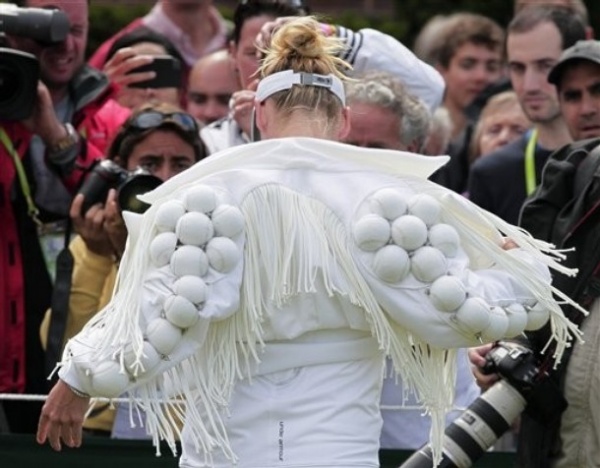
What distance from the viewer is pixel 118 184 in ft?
20.5

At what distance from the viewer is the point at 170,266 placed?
14.7 feet

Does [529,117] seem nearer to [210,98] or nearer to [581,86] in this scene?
[581,86]

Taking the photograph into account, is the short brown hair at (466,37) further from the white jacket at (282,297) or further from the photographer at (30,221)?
the white jacket at (282,297)

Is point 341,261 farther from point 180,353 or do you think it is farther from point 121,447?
point 121,447

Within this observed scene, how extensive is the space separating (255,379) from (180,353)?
0.78 ft

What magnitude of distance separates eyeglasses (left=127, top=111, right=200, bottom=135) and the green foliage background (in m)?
8.14

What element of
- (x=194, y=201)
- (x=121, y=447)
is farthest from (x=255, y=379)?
(x=121, y=447)

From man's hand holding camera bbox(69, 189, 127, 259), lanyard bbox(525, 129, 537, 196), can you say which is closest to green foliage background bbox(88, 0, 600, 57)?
lanyard bbox(525, 129, 537, 196)

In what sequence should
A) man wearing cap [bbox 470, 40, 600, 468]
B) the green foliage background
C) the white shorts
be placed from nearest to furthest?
the white shorts, man wearing cap [bbox 470, 40, 600, 468], the green foliage background

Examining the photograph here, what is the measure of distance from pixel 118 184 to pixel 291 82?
65.6 inches

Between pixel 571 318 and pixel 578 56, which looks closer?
pixel 571 318

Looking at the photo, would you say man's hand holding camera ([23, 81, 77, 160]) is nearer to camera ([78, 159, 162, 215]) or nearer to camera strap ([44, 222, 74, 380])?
camera ([78, 159, 162, 215])

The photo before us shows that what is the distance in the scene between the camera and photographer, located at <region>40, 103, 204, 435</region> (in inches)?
248

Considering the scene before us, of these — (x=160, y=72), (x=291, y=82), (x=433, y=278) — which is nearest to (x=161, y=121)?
(x=160, y=72)
